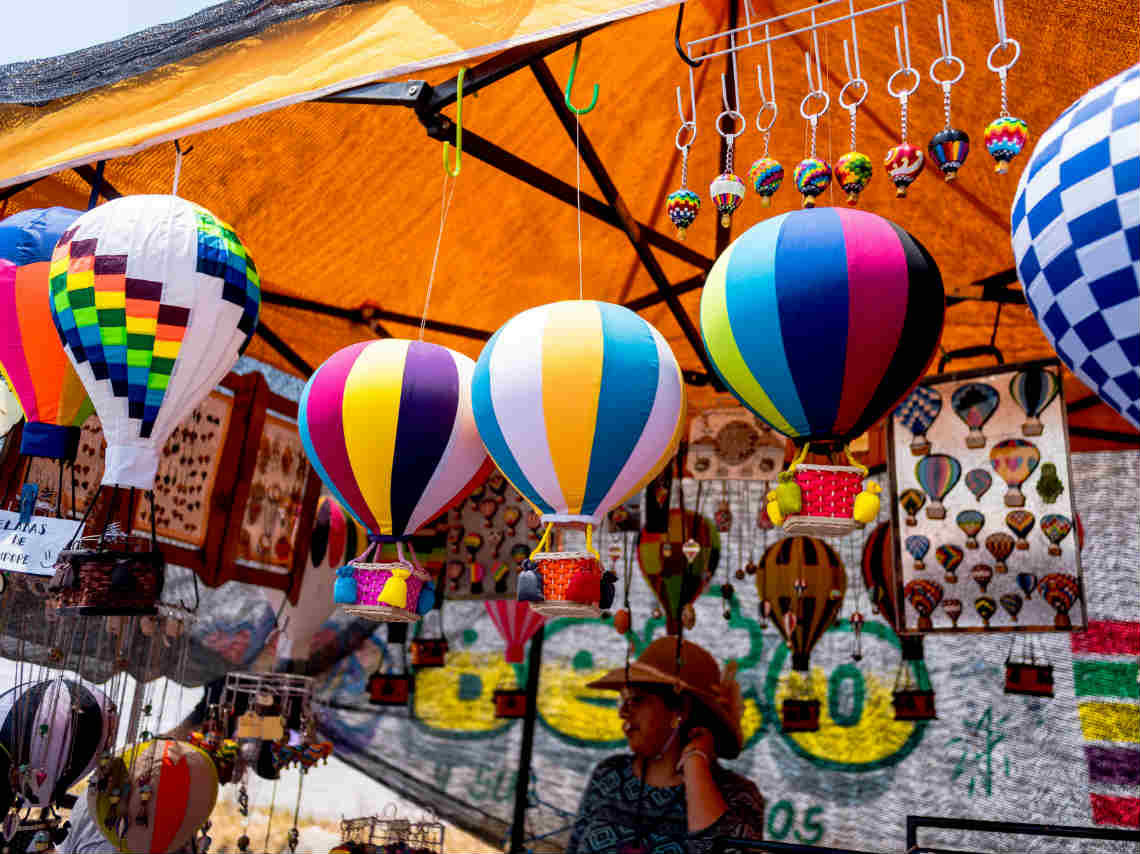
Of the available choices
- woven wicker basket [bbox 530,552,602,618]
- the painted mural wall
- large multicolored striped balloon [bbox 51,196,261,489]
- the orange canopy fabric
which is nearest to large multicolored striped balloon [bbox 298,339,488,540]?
large multicolored striped balloon [bbox 51,196,261,489]

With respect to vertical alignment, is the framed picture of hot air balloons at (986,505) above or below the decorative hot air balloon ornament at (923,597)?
Answer: above

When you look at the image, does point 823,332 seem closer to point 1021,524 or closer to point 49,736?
point 1021,524

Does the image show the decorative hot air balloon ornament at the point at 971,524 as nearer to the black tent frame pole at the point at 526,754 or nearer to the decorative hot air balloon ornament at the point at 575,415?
the decorative hot air balloon ornament at the point at 575,415

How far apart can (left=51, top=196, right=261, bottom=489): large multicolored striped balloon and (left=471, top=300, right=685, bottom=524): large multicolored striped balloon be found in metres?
0.97

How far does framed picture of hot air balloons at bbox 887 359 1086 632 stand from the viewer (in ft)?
12.8

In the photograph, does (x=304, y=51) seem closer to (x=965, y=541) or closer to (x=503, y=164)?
(x=503, y=164)

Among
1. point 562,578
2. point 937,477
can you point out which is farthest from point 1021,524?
point 562,578

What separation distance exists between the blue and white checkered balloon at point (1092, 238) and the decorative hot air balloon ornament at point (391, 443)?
1.70 meters

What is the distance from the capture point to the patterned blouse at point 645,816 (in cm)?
561

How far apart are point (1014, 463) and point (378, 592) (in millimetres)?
2715

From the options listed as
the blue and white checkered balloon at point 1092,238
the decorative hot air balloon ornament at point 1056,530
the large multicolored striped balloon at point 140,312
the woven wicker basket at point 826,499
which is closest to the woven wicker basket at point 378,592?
the large multicolored striped balloon at point 140,312

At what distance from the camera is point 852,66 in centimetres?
366

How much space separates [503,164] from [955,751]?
17.2 feet

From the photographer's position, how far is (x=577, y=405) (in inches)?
101
